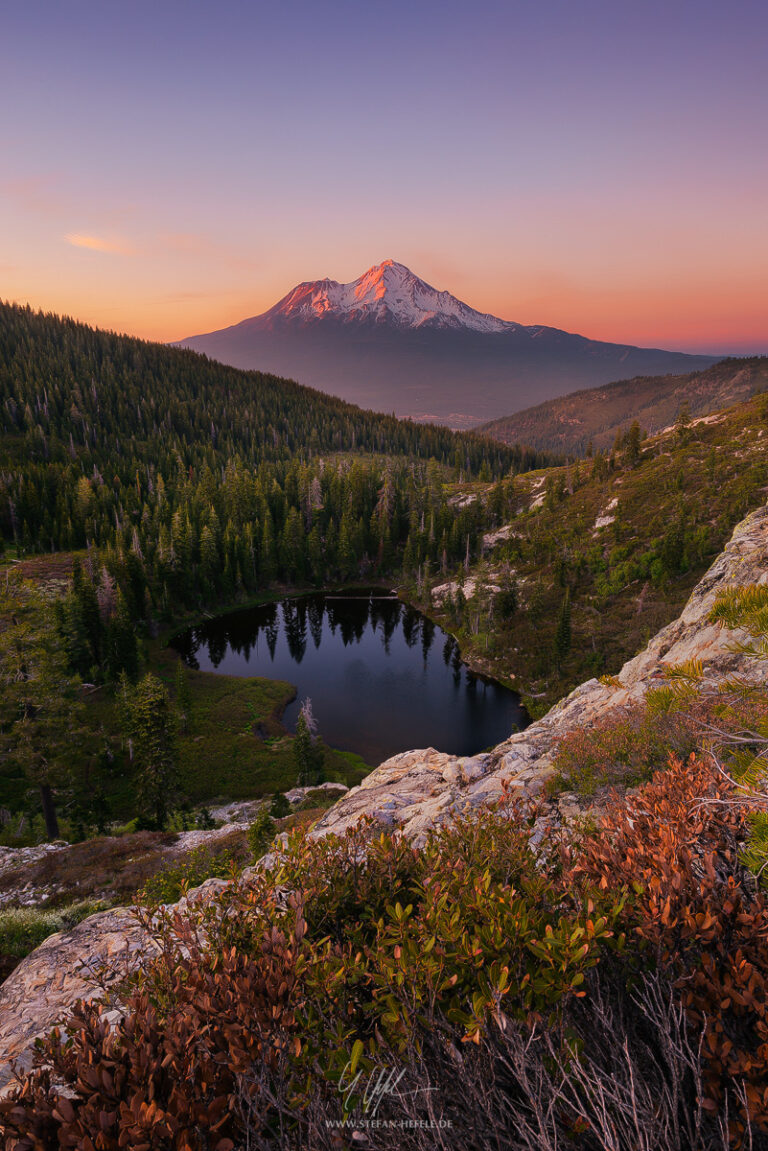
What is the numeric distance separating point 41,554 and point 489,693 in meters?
105

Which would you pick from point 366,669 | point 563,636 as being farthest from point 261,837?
point 366,669

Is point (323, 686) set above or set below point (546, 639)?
below

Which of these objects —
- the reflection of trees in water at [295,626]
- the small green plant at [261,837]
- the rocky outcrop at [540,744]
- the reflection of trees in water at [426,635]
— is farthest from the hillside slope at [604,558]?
the small green plant at [261,837]

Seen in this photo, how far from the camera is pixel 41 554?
352 ft

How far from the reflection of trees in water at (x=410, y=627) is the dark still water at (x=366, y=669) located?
392mm

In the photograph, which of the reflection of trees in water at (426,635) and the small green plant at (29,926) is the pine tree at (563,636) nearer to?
the reflection of trees in water at (426,635)

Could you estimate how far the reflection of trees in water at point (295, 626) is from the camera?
83250mm

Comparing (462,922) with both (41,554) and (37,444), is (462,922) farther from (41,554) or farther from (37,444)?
(37,444)

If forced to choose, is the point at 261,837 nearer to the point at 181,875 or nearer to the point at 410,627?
the point at 181,875

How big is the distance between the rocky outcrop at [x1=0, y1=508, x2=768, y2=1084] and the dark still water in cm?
3217

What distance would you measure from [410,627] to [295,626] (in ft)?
76.2

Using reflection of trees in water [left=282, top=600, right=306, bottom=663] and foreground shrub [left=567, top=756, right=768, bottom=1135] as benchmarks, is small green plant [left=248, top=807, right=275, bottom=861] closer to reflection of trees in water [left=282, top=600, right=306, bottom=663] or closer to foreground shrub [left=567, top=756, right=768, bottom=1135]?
foreground shrub [left=567, top=756, right=768, bottom=1135]

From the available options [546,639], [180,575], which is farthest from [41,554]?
[546,639]

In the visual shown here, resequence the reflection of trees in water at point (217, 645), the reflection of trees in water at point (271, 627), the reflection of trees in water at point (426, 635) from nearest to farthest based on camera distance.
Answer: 1. the reflection of trees in water at point (217, 645)
2. the reflection of trees in water at point (426, 635)
3. the reflection of trees in water at point (271, 627)
